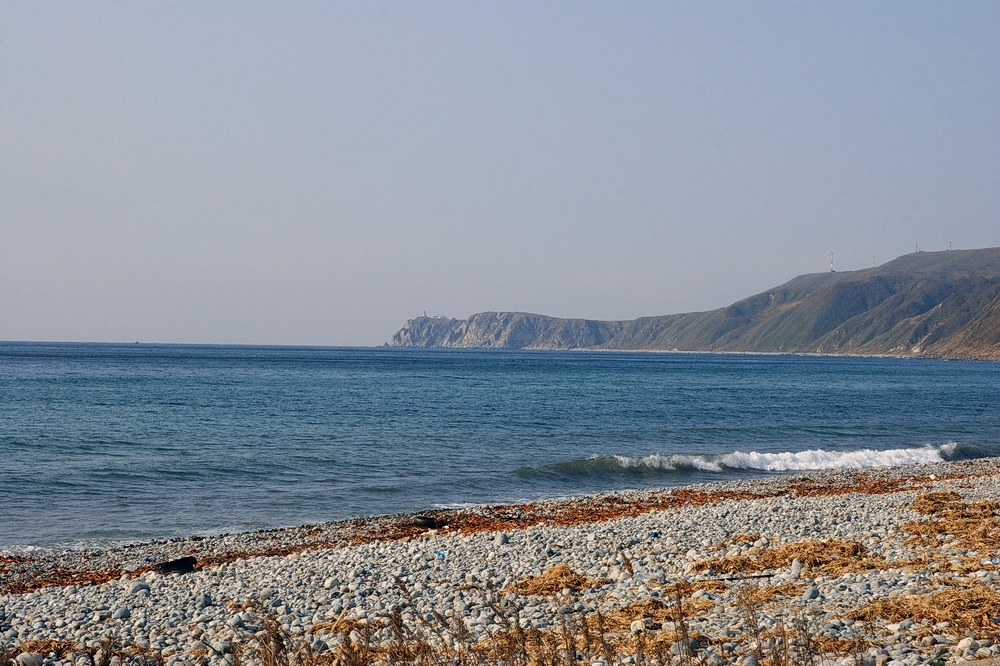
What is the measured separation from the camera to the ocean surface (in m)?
22.6

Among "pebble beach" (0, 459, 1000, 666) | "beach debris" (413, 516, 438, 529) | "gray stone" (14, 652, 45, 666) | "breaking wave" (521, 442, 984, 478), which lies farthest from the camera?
"breaking wave" (521, 442, 984, 478)

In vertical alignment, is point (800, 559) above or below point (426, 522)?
above

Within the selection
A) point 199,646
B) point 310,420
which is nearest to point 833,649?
point 199,646

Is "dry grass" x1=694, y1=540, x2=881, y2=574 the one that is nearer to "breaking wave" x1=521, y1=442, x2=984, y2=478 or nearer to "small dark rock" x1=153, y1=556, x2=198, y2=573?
"small dark rock" x1=153, y1=556, x2=198, y2=573

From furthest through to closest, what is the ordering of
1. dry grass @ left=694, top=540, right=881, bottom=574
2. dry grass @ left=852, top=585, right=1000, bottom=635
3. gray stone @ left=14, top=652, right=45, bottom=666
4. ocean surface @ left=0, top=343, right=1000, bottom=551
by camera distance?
1. ocean surface @ left=0, top=343, right=1000, bottom=551
2. dry grass @ left=694, top=540, right=881, bottom=574
3. gray stone @ left=14, top=652, right=45, bottom=666
4. dry grass @ left=852, top=585, right=1000, bottom=635

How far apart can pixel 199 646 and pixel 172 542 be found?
9.40m

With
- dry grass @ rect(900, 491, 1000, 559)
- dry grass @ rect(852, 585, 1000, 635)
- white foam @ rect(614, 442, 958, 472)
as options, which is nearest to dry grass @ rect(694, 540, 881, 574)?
dry grass @ rect(900, 491, 1000, 559)

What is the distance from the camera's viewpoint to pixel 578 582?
11.6 metres

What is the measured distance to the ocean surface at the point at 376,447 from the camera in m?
22.6

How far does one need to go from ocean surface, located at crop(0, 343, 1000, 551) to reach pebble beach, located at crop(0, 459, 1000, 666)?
3759mm

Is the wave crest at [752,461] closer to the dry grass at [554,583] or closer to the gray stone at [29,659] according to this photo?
the dry grass at [554,583]

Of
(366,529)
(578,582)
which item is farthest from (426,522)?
(578,582)

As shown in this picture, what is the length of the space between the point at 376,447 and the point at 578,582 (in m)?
24.0

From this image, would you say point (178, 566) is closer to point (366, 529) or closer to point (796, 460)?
point (366, 529)
